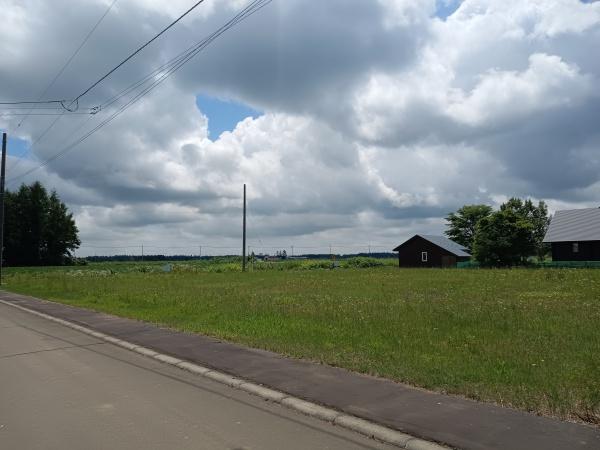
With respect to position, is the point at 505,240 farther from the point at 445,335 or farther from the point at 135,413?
the point at 135,413

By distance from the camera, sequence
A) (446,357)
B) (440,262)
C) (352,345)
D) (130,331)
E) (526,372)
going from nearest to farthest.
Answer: (526,372)
(446,357)
(352,345)
(130,331)
(440,262)

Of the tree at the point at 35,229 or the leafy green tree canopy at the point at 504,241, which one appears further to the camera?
the tree at the point at 35,229

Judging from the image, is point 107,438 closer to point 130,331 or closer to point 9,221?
point 130,331

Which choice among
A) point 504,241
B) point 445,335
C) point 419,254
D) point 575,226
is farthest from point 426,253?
point 445,335

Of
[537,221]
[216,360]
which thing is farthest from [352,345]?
[537,221]

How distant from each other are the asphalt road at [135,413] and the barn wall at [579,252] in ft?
178

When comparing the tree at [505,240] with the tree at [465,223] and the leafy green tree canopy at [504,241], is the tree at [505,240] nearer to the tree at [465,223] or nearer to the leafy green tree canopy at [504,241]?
the leafy green tree canopy at [504,241]

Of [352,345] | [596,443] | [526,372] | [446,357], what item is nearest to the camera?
[596,443]

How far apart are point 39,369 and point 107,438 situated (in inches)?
175

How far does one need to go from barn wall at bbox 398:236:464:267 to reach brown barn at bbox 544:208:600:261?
15277 mm

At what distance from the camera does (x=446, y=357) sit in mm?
8961

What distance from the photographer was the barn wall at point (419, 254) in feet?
233

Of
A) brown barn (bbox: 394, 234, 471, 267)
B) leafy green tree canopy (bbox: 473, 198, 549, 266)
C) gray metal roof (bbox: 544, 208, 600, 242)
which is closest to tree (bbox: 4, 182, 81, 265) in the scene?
brown barn (bbox: 394, 234, 471, 267)

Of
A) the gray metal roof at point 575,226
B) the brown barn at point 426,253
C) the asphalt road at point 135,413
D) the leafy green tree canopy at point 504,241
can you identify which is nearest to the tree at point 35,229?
the brown barn at point 426,253
